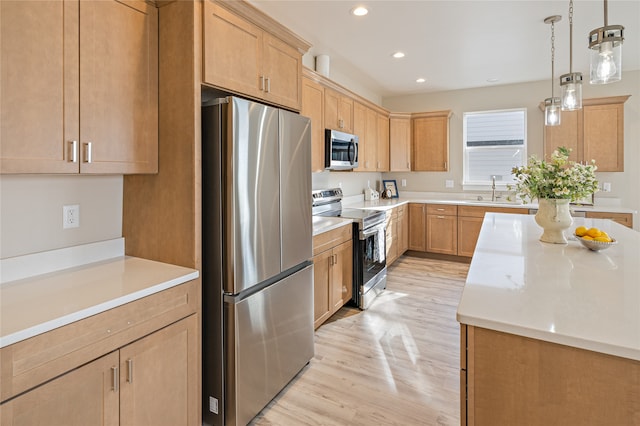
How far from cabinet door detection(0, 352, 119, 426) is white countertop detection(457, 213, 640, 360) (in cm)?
133

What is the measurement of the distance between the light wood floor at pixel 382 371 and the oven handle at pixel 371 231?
75 cm

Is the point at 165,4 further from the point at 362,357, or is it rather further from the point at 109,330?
the point at 362,357

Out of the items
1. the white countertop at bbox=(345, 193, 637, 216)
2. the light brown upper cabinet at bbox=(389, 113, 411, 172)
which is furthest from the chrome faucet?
the light brown upper cabinet at bbox=(389, 113, 411, 172)

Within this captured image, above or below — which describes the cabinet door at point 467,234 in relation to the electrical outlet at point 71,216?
below

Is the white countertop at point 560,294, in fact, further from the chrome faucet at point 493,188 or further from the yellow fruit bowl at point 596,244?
the chrome faucet at point 493,188

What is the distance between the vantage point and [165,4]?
177 centimetres

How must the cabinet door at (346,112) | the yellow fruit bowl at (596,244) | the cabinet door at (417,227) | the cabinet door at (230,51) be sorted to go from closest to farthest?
1. the cabinet door at (230,51)
2. the yellow fruit bowl at (596,244)
3. the cabinet door at (346,112)
4. the cabinet door at (417,227)

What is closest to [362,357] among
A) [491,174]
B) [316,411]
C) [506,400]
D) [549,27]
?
[316,411]

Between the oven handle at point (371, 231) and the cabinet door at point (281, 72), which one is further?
the oven handle at point (371, 231)

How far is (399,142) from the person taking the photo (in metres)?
5.73

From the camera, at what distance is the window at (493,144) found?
17.6 feet

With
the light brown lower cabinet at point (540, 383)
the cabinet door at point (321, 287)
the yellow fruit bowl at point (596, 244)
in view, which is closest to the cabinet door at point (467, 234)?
the cabinet door at point (321, 287)

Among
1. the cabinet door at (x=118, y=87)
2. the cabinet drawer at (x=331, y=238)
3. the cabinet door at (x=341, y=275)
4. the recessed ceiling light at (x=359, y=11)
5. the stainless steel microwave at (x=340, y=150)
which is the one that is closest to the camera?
the cabinet door at (x=118, y=87)

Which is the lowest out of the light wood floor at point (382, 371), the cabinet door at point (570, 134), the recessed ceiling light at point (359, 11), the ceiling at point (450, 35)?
the light wood floor at point (382, 371)
